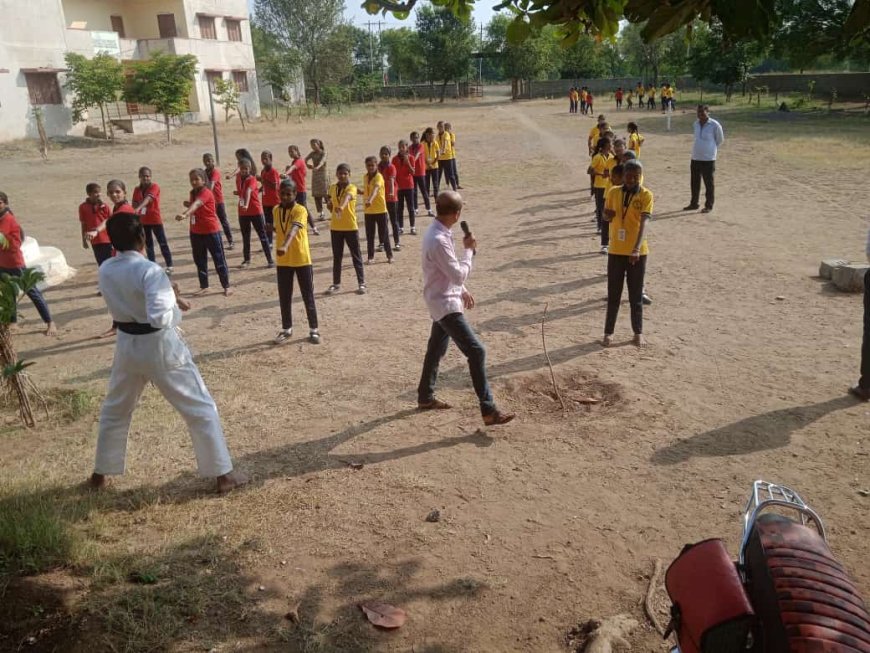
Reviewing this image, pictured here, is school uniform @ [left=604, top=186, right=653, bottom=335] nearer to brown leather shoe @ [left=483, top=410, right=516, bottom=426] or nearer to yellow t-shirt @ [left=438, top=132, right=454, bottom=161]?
brown leather shoe @ [left=483, top=410, right=516, bottom=426]

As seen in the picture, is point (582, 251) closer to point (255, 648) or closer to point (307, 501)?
point (307, 501)

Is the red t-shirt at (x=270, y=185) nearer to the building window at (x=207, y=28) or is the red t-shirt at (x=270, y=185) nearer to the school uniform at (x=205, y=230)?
the school uniform at (x=205, y=230)

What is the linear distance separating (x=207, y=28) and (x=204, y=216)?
39932 mm

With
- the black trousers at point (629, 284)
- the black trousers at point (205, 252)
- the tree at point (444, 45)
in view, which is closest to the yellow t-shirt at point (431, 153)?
the black trousers at point (205, 252)

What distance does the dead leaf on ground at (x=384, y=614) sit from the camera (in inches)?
130

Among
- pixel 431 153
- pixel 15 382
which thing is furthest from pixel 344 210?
pixel 431 153

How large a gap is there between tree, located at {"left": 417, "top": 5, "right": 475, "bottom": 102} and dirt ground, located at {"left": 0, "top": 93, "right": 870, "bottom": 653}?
56400 millimetres

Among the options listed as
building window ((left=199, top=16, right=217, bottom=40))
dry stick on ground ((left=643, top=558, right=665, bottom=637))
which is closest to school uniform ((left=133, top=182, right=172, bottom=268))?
dry stick on ground ((left=643, top=558, right=665, bottom=637))

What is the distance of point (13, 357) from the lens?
18.4ft

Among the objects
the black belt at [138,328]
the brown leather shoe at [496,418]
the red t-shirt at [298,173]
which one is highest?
the red t-shirt at [298,173]

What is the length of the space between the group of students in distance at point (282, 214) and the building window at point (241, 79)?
3638 cm

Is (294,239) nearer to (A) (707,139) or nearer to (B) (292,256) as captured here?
(B) (292,256)

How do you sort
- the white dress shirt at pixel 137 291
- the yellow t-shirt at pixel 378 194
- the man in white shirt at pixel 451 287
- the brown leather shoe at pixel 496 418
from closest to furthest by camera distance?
the white dress shirt at pixel 137 291
the man in white shirt at pixel 451 287
the brown leather shoe at pixel 496 418
the yellow t-shirt at pixel 378 194

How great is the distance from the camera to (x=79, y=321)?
8.66 meters
